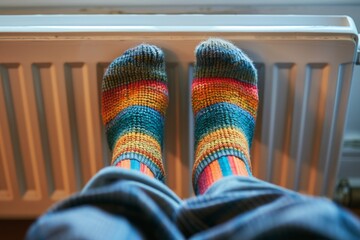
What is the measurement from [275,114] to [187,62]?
0.62 feet

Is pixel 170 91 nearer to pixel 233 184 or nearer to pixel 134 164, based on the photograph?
pixel 134 164

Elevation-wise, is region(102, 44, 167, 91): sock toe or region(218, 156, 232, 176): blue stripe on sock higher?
region(102, 44, 167, 91): sock toe

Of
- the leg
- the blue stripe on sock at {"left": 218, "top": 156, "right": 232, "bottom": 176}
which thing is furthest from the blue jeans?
the blue stripe on sock at {"left": 218, "top": 156, "right": 232, "bottom": 176}

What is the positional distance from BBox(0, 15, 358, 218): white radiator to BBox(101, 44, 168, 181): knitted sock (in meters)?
0.02

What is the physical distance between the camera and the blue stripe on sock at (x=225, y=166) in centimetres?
66

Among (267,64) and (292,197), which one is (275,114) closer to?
(267,64)

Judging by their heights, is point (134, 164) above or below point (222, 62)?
below

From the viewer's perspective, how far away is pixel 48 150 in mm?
881

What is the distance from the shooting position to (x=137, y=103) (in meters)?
0.82

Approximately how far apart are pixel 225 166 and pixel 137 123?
0.19 m

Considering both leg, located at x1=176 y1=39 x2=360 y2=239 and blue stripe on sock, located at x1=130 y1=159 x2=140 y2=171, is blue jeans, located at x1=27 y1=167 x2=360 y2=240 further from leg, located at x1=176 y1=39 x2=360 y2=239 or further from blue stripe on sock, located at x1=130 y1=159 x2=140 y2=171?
blue stripe on sock, located at x1=130 y1=159 x2=140 y2=171

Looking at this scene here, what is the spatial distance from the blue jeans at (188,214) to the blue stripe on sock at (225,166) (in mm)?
116

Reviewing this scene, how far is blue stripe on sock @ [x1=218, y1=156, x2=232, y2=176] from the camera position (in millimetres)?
661

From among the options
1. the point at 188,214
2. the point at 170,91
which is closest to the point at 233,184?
the point at 188,214
